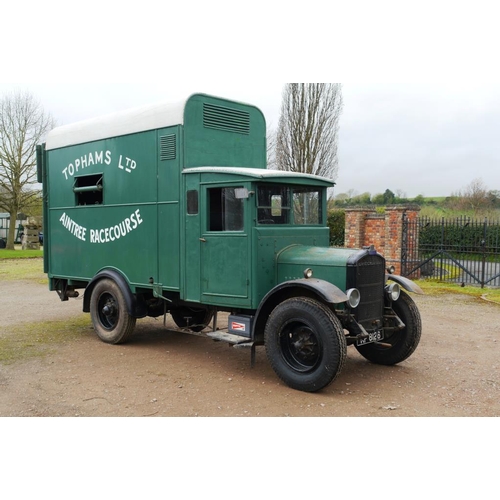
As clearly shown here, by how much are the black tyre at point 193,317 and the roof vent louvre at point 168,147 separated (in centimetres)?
241

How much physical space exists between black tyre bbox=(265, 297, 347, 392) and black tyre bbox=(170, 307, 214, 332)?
246 cm

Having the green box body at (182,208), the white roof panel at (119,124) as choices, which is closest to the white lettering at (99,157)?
the green box body at (182,208)

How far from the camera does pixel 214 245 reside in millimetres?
6742

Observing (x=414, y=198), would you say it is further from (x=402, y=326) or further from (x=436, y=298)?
(x=402, y=326)

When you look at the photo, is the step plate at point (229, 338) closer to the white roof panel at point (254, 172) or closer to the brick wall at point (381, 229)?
the white roof panel at point (254, 172)

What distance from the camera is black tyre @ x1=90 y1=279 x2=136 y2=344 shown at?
7934mm

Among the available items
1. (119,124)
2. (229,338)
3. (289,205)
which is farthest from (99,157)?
(229,338)

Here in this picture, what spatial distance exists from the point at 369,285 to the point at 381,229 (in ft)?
39.6

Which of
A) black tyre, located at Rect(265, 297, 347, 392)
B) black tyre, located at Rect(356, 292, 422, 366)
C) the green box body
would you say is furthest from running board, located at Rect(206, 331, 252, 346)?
black tyre, located at Rect(356, 292, 422, 366)

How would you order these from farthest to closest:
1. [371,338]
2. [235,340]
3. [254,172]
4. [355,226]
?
[355,226] → [235,340] → [254,172] → [371,338]

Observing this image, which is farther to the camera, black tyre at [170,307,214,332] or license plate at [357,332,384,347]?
black tyre at [170,307,214,332]

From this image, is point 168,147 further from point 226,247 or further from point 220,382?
point 220,382

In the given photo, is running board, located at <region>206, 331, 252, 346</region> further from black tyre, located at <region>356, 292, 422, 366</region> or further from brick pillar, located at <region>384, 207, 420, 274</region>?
brick pillar, located at <region>384, 207, 420, 274</region>

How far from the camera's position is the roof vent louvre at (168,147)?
23.7ft
